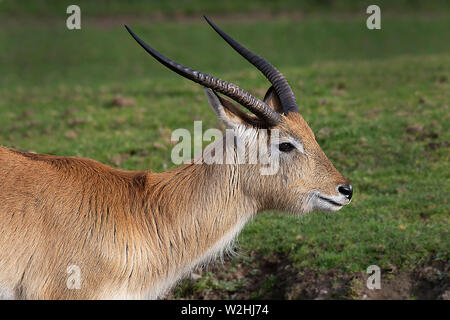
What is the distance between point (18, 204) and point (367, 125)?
26.7ft

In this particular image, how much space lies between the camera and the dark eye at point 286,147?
6508mm

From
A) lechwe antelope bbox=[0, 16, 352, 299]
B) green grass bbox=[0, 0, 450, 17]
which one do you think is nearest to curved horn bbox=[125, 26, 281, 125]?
lechwe antelope bbox=[0, 16, 352, 299]

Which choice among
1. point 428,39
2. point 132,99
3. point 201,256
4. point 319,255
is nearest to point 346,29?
point 428,39

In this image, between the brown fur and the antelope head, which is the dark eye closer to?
→ the antelope head

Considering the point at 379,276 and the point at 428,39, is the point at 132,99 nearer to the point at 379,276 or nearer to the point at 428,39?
the point at 379,276

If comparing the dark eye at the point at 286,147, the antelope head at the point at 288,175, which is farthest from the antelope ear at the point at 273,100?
the dark eye at the point at 286,147

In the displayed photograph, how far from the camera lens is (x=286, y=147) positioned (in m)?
6.51

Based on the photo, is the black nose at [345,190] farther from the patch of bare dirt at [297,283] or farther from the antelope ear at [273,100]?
the patch of bare dirt at [297,283]

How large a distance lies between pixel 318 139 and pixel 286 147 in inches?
221

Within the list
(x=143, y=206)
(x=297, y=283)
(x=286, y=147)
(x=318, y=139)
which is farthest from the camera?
(x=318, y=139)

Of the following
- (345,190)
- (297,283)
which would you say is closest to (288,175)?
(345,190)

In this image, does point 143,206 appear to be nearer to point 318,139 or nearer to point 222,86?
point 222,86

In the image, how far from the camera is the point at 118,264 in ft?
19.5

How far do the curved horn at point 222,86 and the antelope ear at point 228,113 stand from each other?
0.25 ft
